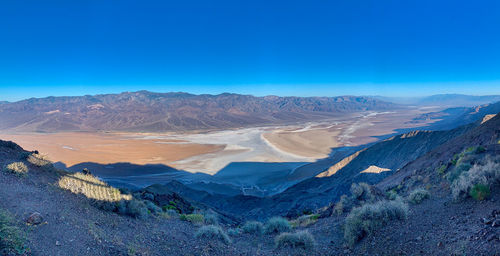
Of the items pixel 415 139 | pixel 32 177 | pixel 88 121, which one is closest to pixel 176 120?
pixel 88 121

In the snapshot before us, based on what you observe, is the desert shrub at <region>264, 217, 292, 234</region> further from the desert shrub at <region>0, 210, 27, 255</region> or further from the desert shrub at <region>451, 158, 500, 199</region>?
the desert shrub at <region>0, 210, 27, 255</region>

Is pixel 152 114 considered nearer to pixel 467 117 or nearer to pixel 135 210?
pixel 467 117

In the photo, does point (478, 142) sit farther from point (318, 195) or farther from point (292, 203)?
point (292, 203)

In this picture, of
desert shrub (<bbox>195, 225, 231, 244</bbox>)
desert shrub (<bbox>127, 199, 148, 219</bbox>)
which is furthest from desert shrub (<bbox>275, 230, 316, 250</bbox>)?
desert shrub (<bbox>127, 199, 148, 219</bbox>)

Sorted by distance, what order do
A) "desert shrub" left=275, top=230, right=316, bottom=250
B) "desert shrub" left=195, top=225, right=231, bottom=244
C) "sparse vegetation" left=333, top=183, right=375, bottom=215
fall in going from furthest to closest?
"sparse vegetation" left=333, top=183, right=375, bottom=215 → "desert shrub" left=195, top=225, right=231, bottom=244 → "desert shrub" left=275, top=230, right=316, bottom=250

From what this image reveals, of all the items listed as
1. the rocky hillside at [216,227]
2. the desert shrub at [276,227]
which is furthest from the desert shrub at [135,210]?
the desert shrub at [276,227]
